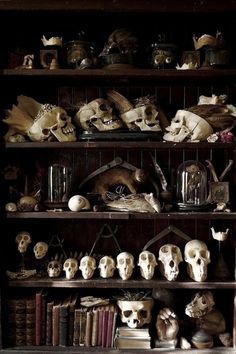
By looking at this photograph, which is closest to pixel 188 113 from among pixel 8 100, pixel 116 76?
pixel 116 76

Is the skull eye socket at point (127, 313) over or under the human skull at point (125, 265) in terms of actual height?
under

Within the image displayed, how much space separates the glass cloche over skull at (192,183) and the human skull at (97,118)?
0.38 m

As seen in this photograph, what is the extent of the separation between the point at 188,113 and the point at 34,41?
823mm

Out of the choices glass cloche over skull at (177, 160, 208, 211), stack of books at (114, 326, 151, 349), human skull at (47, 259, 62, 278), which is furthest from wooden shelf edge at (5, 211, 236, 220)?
stack of books at (114, 326, 151, 349)

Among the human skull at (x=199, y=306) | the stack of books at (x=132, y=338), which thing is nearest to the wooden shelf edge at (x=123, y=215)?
the human skull at (x=199, y=306)

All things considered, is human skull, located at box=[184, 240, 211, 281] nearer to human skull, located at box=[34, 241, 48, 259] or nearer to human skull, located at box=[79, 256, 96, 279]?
human skull, located at box=[79, 256, 96, 279]

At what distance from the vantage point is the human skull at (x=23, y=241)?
1969 mm

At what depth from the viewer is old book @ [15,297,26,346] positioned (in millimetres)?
1895

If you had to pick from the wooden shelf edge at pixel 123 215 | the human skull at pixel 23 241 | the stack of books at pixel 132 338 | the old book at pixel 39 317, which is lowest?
the stack of books at pixel 132 338

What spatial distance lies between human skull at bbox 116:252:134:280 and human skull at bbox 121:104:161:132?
567 millimetres

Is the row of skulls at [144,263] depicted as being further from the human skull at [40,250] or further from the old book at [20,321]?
the old book at [20,321]

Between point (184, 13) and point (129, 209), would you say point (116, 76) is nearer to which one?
point (184, 13)

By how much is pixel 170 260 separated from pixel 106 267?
28cm

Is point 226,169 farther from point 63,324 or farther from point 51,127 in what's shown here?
point 63,324
